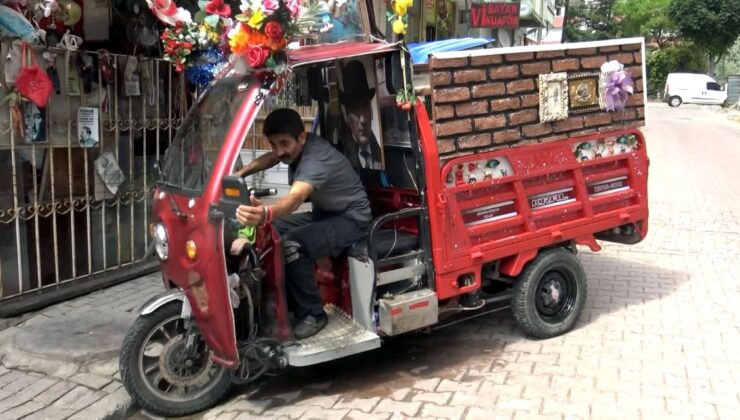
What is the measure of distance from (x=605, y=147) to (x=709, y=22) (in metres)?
42.5

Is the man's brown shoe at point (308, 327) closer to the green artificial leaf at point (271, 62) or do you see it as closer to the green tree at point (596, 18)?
the green artificial leaf at point (271, 62)

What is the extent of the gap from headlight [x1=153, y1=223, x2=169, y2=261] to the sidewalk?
88 centimetres

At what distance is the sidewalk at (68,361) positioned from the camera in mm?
3842

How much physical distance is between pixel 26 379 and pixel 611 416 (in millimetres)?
3487

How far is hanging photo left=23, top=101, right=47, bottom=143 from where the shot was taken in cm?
506

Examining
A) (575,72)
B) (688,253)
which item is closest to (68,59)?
(575,72)

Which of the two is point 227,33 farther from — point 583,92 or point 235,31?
point 583,92

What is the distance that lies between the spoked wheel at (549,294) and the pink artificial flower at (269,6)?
2.49 m

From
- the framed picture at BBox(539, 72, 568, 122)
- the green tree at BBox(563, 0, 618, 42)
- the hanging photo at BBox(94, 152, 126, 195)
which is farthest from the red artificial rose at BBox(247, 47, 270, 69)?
the green tree at BBox(563, 0, 618, 42)

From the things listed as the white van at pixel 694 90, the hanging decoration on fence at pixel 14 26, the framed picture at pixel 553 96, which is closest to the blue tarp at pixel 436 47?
the framed picture at pixel 553 96

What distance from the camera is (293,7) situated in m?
3.40

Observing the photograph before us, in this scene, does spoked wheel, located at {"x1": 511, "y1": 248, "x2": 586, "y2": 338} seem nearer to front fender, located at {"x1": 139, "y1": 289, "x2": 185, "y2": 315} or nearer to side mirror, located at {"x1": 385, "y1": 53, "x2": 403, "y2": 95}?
side mirror, located at {"x1": 385, "y1": 53, "x2": 403, "y2": 95}

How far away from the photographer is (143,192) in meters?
6.20

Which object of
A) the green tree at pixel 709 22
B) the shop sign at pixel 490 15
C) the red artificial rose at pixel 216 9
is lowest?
the red artificial rose at pixel 216 9
